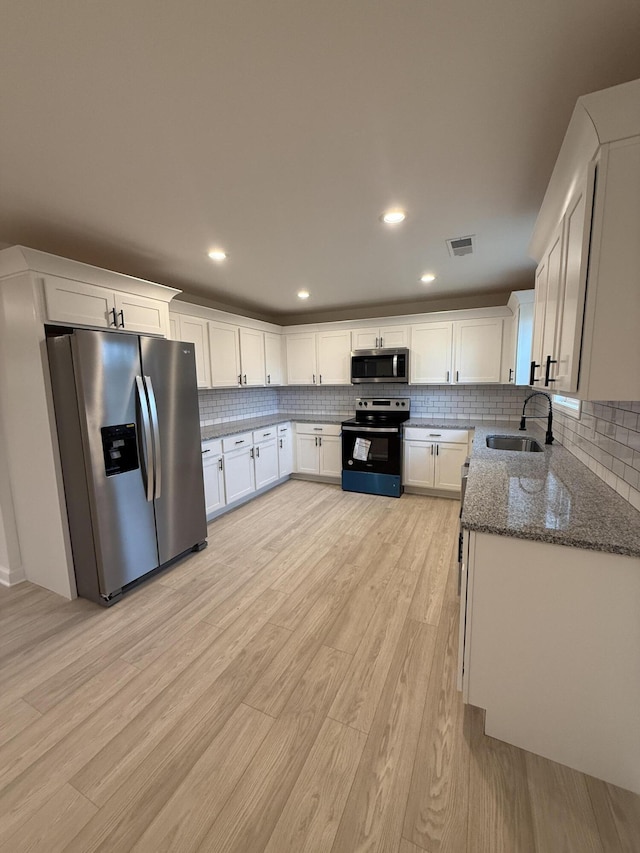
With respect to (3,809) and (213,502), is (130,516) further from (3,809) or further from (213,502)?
(3,809)

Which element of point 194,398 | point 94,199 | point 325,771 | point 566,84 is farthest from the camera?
point 194,398

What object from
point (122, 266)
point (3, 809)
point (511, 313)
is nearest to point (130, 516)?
point (3, 809)

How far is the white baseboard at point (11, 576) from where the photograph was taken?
2.56m

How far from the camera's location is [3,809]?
121 cm

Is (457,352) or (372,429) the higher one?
(457,352)

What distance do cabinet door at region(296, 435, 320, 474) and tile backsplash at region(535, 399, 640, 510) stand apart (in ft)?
9.92

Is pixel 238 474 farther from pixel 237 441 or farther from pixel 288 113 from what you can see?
pixel 288 113

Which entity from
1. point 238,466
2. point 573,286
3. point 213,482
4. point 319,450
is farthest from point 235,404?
point 573,286

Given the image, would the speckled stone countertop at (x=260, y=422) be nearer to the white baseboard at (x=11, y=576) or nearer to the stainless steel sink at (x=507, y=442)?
the white baseboard at (x=11, y=576)

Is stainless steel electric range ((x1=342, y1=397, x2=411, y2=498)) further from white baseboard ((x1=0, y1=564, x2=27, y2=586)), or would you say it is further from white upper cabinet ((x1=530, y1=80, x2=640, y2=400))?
white baseboard ((x1=0, y1=564, x2=27, y2=586))

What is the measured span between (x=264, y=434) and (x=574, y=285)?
3.57m

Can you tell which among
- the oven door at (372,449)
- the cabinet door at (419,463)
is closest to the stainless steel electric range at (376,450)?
the oven door at (372,449)

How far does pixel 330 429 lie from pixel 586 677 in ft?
11.9

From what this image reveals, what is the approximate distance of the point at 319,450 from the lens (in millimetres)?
4777
